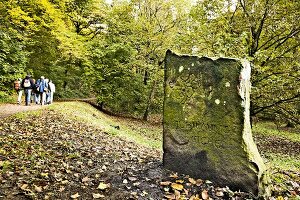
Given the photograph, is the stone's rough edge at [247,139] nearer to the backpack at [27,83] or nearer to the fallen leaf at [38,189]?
the fallen leaf at [38,189]

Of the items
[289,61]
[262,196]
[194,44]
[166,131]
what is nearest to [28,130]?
[166,131]

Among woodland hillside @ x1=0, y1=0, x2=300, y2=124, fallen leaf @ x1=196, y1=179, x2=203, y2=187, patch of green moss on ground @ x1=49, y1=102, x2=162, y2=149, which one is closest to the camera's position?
fallen leaf @ x1=196, y1=179, x2=203, y2=187

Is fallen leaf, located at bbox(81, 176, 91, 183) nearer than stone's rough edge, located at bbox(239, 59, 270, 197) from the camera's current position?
No

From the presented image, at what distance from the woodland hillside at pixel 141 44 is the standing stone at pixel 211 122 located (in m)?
6.68

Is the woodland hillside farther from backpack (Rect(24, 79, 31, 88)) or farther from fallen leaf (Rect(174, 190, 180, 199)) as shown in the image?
fallen leaf (Rect(174, 190, 180, 199))

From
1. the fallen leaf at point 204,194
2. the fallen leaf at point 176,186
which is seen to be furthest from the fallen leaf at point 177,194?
the fallen leaf at point 204,194

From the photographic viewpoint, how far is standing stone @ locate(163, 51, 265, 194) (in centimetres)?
568

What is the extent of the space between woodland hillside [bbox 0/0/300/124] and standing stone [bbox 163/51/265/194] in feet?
21.9

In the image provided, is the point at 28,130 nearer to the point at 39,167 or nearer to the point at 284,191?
the point at 39,167

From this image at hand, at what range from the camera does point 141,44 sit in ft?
87.6

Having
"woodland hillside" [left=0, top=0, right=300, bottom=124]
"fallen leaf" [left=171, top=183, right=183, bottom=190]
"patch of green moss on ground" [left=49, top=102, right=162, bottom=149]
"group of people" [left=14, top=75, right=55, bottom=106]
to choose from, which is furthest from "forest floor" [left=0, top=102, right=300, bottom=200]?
"group of people" [left=14, top=75, right=55, bottom=106]

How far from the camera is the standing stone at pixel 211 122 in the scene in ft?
18.6

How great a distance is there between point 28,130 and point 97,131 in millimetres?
2703

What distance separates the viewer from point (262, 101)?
48.6 feet
